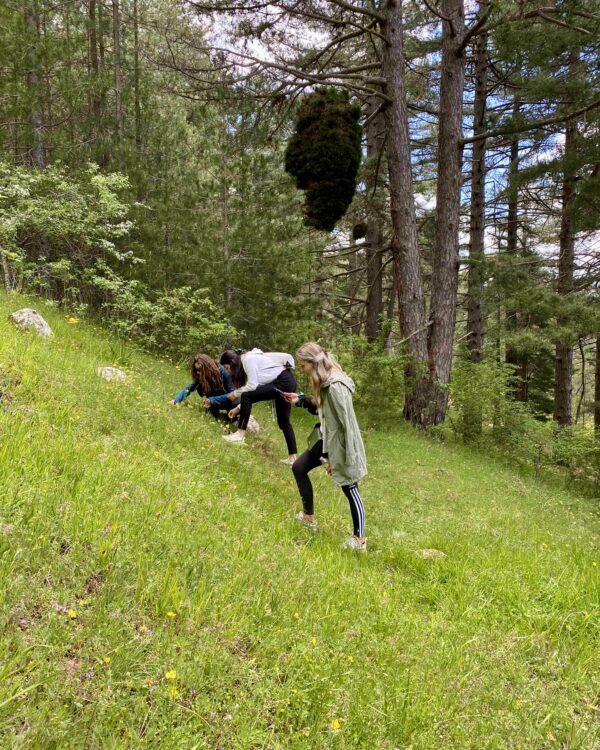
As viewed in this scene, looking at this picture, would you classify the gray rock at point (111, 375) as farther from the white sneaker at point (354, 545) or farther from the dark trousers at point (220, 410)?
the white sneaker at point (354, 545)

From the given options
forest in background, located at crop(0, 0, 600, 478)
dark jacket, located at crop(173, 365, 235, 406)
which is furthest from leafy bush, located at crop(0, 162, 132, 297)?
dark jacket, located at crop(173, 365, 235, 406)

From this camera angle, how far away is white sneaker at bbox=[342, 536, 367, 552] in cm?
396

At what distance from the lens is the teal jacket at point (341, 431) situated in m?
3.90

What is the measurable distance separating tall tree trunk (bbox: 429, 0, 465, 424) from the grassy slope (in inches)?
252

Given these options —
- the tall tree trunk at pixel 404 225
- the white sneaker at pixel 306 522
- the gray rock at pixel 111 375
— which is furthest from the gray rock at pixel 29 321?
the tall tree trunk at pixel 404 225

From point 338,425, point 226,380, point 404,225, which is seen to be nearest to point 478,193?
point 404,225

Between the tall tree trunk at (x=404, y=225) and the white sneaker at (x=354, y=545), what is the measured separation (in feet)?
22.1

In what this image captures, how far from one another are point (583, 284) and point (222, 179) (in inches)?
386

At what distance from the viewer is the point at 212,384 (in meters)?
6.65

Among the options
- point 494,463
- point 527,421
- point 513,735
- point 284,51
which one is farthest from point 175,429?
point 284,51

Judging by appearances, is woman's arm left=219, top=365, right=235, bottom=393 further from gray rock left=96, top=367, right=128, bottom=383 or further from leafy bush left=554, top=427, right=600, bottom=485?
leafy bush left=554, top=427, right=600, bottom=485

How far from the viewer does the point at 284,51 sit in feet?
32.1

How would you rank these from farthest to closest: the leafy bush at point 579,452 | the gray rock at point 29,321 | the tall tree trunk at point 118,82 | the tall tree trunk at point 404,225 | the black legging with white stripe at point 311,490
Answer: the tall tree trunk at point 118,82 < the tall tree trunk at point 404,225 < the leafy bush at point 579,452 < the gray rock at point 29,321 < the black legging with white stripe at point 311,490

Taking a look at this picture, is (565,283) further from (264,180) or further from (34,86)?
(34,86)
